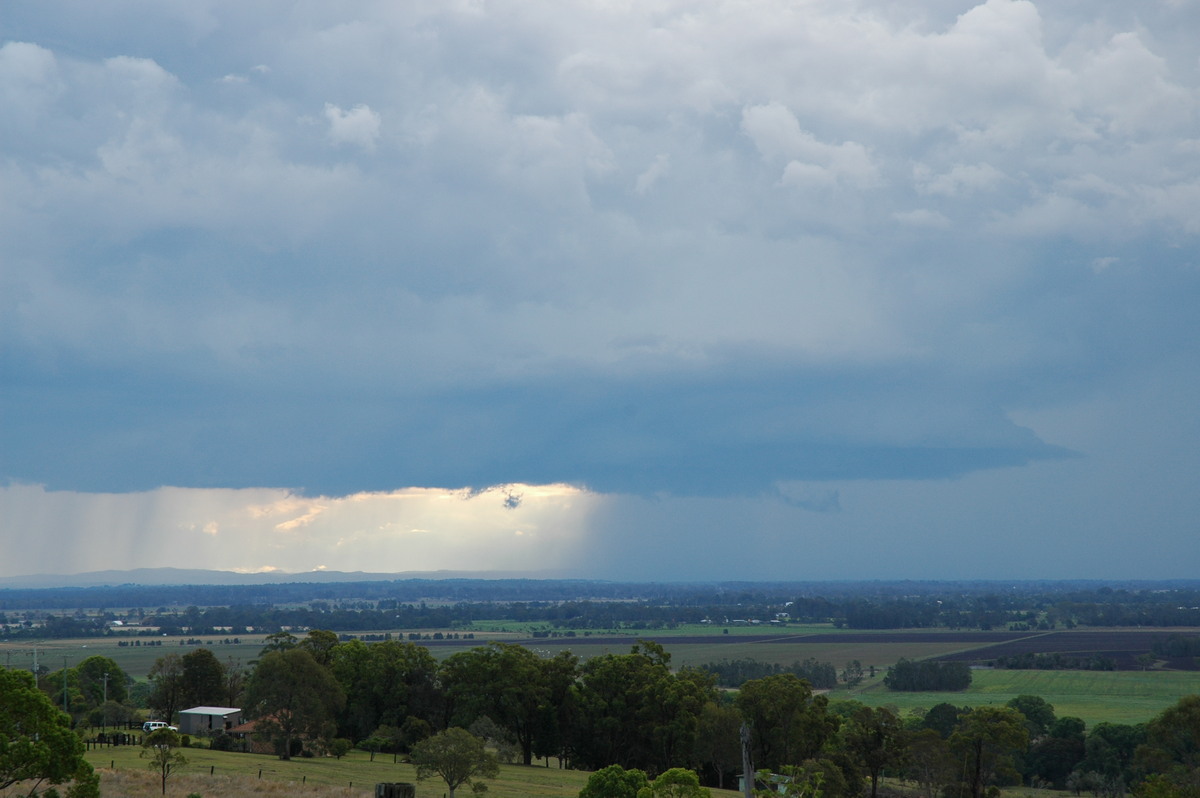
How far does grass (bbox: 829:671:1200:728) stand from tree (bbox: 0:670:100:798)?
94.4 m

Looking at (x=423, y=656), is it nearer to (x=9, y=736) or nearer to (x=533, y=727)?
(x=533, y=727)

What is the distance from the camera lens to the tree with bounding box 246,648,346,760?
67.8 m

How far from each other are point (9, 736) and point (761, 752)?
51495mm

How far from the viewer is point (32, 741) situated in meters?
30.6

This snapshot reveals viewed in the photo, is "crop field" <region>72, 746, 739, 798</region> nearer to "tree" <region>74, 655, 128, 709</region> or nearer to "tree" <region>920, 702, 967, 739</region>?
"tree" <region>74, 655, 128, 709</region>

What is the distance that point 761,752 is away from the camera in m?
70.9

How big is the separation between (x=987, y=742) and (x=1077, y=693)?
91.5 m

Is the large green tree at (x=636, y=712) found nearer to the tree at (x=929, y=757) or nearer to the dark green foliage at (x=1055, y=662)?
the tree at (x=929, y=757)

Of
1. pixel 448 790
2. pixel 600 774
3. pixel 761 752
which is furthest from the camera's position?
pixel 761 752

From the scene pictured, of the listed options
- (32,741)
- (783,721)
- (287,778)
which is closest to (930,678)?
(783,721)

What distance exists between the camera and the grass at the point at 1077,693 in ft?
399

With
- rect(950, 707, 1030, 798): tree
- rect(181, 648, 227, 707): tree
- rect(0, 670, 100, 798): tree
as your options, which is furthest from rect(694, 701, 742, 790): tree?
rect(0, 670, 100, 798): tree

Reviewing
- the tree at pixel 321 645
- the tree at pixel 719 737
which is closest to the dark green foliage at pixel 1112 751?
the tree at pixel 719 737

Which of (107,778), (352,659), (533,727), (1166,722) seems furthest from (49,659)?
(1166,722)
